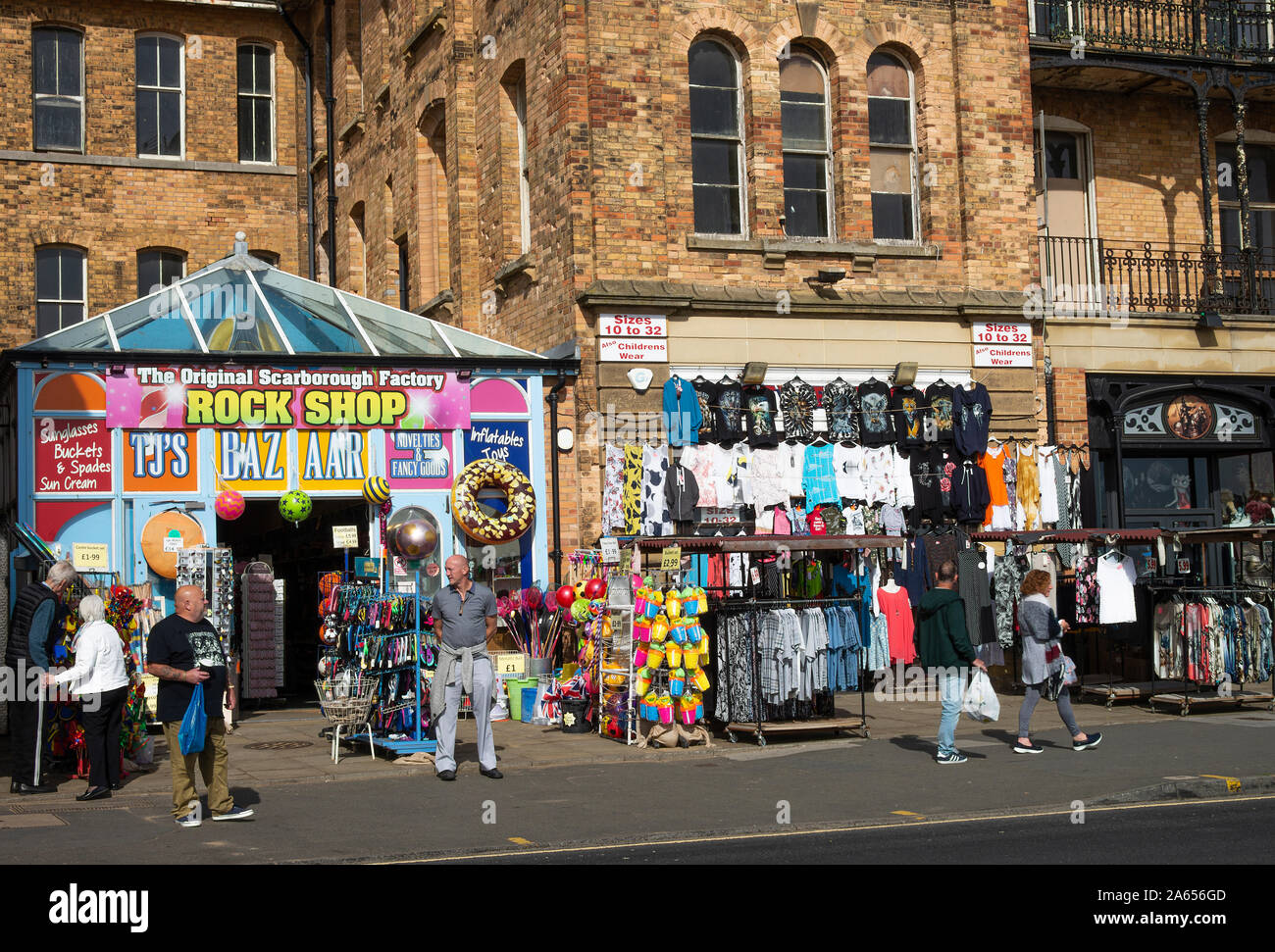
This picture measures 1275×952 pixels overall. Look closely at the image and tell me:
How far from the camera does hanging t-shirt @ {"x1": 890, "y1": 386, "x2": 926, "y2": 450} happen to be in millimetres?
19672

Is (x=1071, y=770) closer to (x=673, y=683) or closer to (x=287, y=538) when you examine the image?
(x=673, y=683)

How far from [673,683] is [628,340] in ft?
18.6

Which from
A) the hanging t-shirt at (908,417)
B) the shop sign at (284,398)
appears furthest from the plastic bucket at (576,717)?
the hanging t-shirt at (908,417)

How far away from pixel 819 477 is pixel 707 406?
1.81 m

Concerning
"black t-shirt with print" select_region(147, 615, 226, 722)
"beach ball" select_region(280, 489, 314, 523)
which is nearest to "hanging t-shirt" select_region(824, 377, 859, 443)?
"beach ball" select_region(280, 489, 314, 523)

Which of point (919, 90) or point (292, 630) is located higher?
point (919, 90)

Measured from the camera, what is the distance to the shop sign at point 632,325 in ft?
61.1

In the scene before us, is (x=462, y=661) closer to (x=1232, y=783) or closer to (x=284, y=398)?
(x=284, y=398)

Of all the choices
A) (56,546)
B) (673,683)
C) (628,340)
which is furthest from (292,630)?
(673,683)

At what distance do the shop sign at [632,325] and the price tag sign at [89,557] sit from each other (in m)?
6.70

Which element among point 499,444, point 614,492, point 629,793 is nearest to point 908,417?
point 614,492

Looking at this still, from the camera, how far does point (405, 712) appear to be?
14.5 metres

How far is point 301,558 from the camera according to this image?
21891 millimetres

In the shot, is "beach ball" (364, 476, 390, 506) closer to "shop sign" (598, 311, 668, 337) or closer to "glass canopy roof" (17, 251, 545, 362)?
"glass canopy roof" (17, 251, 545, 362)
